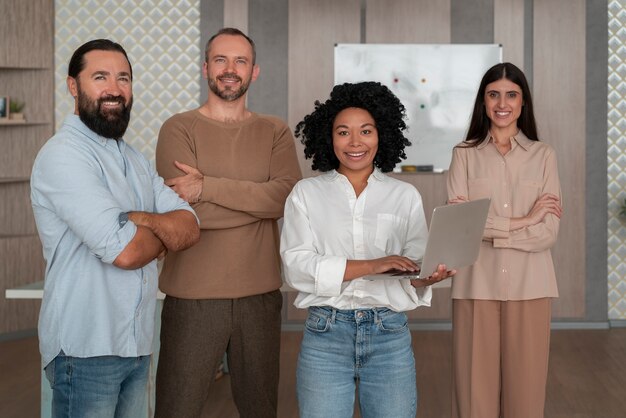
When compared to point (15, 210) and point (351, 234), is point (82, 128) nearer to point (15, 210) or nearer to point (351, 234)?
point (351, 234)

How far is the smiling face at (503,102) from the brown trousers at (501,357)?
0.72m

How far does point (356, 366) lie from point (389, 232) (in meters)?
0.40

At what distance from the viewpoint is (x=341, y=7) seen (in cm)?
605

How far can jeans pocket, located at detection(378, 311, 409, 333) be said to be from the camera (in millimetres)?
2189

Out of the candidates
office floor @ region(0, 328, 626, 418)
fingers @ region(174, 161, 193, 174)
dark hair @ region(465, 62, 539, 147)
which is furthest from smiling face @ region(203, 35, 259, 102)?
office floor @ region(0, 328, 626, 418)

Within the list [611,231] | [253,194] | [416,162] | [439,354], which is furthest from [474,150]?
[611,231]

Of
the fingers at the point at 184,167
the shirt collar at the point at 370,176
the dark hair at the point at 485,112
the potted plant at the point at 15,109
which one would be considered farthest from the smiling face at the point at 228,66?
the potted plant at the point at 15,109

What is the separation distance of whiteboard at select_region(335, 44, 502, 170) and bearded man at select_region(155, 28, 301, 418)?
11.1ft

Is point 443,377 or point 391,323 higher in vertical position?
point 391,323

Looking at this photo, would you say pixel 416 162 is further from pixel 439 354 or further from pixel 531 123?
pixel 531 123

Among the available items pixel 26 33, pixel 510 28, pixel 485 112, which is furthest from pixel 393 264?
pixel 26 33

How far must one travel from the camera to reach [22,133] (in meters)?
6.00

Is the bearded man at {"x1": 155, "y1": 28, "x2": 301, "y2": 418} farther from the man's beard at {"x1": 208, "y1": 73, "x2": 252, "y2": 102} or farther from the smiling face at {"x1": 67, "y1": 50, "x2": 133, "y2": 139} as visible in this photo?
the smiling face at {"x1": 67, "y1": 50, "x2": 133, "y2": 139}

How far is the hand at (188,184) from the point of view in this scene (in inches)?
101
